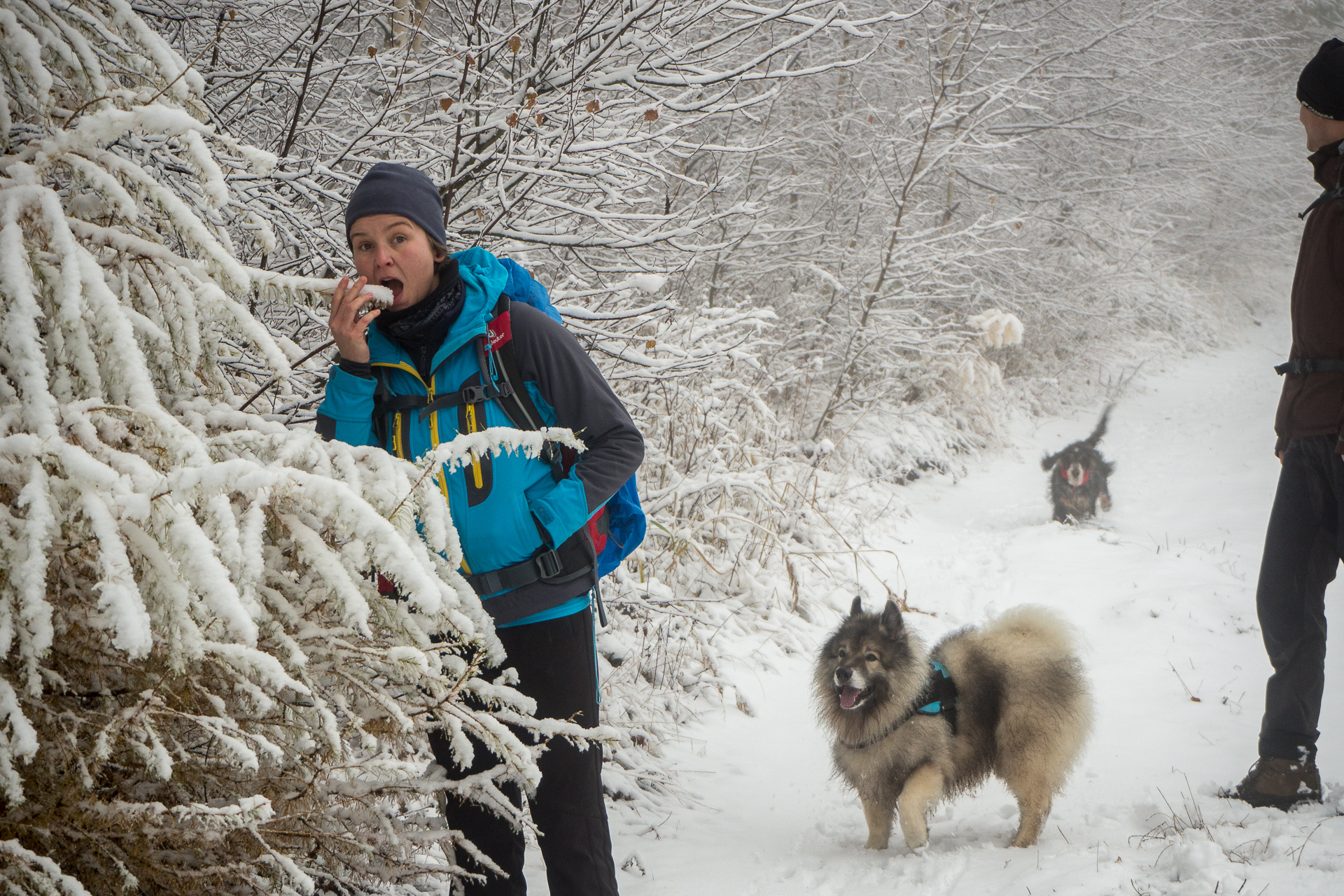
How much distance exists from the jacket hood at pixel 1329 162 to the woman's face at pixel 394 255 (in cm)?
290

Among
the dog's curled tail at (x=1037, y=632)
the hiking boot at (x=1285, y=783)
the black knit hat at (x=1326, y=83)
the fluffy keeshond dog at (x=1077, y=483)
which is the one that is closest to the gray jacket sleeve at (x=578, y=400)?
the dog's curled tail at (x=1037, y=632)

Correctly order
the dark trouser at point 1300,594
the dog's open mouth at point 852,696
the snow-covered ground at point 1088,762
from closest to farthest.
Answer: the snow-covered ground at point 1088,762, the dark trouser at point 1300,594, the dog's open mouth at point 852,696

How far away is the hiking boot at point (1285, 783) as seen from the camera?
279 centimetres

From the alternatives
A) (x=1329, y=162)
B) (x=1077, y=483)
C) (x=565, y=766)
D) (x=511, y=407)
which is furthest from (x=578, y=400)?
(x=1077, y=483)

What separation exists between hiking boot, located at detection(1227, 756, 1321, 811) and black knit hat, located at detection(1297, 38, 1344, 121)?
7.27 ft

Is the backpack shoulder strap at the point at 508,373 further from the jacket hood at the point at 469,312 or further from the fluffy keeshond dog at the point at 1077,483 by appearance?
the fluffy keeshond dog at the point at 1077,483

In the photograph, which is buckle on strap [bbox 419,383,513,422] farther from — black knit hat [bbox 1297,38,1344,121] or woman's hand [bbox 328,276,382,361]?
black knit hat [bbox 1297,38,1344,121]

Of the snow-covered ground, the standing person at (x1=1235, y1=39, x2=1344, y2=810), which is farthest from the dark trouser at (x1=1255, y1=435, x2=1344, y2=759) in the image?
the snow-covered ground

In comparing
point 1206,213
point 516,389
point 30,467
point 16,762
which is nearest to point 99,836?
point 16,762

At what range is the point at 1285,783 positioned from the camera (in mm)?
2799

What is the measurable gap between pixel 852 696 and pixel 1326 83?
2690mm

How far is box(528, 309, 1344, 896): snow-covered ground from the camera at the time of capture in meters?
2.56

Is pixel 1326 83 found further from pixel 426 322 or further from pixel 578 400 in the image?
pixel 426 322

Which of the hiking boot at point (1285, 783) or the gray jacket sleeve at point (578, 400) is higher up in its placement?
the gray jacket sleeve at point (578, 400)
